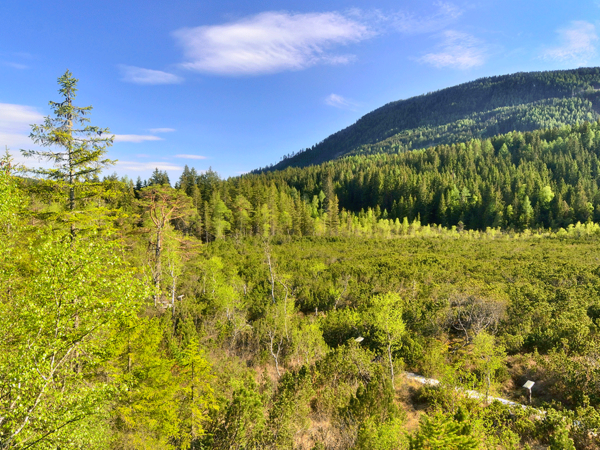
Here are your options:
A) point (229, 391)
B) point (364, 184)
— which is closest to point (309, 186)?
point (364, 184)

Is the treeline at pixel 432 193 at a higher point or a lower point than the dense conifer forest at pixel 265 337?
higher

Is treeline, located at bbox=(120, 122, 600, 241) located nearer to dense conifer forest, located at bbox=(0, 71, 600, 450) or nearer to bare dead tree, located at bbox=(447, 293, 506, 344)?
dense conifer forest, located at bbox=(0, 71, 600, 450)

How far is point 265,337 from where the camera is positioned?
21.3 m

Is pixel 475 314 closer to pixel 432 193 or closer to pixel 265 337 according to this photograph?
pixel 265 337

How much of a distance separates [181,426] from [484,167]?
356 feet

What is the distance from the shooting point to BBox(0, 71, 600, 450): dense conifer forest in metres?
7.00

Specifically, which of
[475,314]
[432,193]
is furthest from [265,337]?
[432,193]

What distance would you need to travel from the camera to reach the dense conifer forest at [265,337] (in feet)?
23.0

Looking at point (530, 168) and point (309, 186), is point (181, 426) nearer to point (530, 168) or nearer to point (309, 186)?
point (309, 186)

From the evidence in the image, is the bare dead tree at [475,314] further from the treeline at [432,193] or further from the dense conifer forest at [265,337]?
the treeline at [432,193]

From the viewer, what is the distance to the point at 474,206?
7938 centimetres

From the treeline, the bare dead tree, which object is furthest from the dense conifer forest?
the treeline

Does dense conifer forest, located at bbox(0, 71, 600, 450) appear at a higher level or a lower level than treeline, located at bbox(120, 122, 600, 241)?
lower

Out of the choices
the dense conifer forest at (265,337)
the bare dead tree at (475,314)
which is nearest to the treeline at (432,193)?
the dense conifer forest at (265,337)
